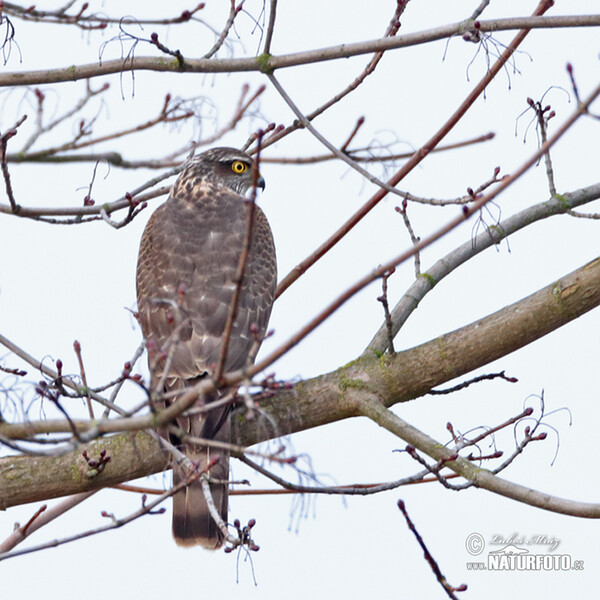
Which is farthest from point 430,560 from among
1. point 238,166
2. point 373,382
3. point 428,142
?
point 238,166

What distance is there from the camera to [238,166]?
22.5ft

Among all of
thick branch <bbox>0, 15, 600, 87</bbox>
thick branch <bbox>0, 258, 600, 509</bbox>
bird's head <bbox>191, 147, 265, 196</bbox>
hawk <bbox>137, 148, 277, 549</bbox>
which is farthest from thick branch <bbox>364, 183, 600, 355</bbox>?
bird's head <bbox>191, 147, 265, 196</bbox>

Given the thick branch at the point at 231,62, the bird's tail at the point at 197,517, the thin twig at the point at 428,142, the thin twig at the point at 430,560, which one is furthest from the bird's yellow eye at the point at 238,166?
the thin twig at the point at 430,560

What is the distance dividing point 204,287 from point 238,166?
1.78 meters

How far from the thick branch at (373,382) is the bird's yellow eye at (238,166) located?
2541mm

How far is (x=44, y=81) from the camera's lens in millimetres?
4305

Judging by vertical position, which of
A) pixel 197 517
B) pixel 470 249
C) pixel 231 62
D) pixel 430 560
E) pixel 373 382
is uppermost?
pixel 231 62

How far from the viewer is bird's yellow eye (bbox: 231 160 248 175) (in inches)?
270

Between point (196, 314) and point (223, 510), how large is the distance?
1.02 metres

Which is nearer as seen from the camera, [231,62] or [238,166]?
[231,62]

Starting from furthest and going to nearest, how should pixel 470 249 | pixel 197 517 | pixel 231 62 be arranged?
pixel 470 249 < pixel 197 517 < pixel 231 62

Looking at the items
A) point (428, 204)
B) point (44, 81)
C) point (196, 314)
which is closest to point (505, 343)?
point (428, 204)

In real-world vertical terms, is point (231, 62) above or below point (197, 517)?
above

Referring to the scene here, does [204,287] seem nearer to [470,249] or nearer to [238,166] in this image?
[470,249]
